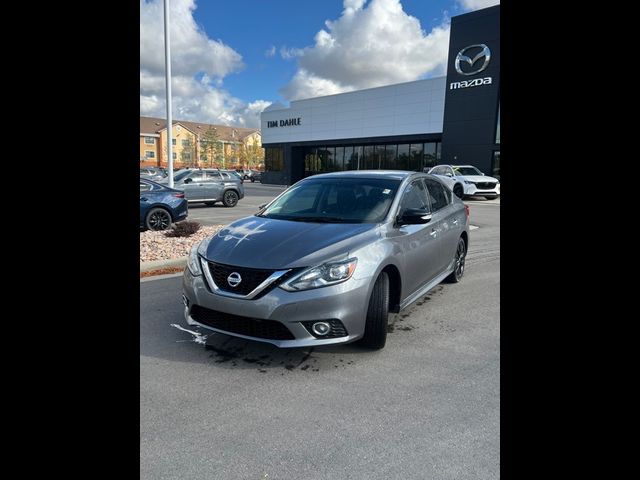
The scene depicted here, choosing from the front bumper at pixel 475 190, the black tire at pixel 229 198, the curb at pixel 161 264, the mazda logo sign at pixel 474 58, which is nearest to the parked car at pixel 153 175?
the black tire at pixel 229 198

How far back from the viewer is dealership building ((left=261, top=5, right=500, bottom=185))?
92.7ft

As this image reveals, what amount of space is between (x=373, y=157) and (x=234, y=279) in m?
35.4

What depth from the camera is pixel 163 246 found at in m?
8.04

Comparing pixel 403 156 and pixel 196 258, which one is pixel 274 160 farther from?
pixel 196 258

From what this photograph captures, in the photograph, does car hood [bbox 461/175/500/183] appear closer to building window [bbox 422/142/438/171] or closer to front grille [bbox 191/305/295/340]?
building window [bbox 422/142/438/171]

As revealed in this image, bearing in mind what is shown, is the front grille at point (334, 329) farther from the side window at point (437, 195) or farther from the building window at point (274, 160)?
the building window at point (274, 160)

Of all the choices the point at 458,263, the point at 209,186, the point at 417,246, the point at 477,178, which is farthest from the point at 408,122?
the point at 417,246

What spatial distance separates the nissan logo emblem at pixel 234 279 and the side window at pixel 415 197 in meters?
1.84
